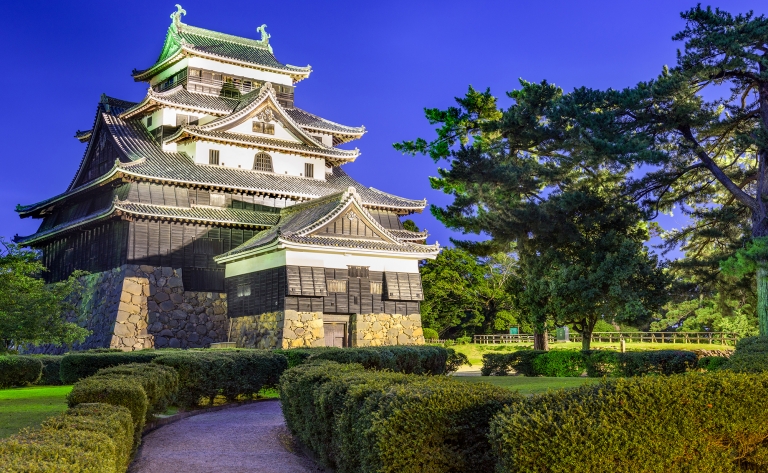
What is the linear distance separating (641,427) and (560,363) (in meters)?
24.1

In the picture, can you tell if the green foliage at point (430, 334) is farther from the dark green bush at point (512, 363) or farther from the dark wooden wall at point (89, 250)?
the dark wooden wall at point (89, 250)

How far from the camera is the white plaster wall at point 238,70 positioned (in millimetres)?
48719

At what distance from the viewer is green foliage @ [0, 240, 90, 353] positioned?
21.9 m

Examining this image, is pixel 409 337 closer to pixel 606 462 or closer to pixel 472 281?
pixel 472 281

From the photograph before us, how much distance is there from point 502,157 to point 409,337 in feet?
33.6

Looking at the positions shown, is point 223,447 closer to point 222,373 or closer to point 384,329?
point 222,373

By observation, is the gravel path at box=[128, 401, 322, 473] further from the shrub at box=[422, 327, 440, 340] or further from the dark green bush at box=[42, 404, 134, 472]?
the shrub at box=[422, 327, 440, 340]

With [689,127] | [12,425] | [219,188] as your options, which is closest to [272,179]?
[219,188]

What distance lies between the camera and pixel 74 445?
718 centimetres

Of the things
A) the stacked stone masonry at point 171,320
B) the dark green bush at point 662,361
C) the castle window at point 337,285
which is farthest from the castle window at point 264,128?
the dark green bush at point 662,361

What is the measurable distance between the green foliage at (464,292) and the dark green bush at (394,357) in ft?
100

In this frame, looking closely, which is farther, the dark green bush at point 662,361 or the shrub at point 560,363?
the shrub at point 560,363

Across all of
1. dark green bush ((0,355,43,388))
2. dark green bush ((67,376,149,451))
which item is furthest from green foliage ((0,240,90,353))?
dark green bush ((67,376,149,451))

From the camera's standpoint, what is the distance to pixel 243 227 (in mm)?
41594
